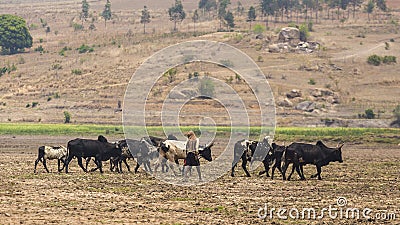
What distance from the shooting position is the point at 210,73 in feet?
369

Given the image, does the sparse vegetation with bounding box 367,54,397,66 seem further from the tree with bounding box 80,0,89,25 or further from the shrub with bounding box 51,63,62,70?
the tree with bounding box 80,0,89,25

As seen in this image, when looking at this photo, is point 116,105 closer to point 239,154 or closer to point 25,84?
point 25,84

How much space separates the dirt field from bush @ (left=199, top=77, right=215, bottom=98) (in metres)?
64.7

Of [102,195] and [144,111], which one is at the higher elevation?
[102,195]

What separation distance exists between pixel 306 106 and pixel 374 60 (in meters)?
32.3

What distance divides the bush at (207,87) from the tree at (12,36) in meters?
52.5

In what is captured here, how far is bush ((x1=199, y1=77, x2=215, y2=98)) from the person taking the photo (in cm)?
9851

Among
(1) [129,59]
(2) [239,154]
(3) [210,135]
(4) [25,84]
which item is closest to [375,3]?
(1) [129,59]

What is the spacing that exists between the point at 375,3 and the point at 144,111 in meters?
108

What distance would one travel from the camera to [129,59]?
421 ft

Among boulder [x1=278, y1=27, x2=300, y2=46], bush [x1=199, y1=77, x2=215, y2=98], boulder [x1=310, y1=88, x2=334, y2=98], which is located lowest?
boulder [x1=310, y1=88, x2=334, y2=98]

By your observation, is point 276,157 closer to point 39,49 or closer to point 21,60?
point 21,60

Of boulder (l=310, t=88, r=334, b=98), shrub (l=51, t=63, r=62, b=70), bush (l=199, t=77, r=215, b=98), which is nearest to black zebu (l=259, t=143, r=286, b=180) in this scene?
bush (l=199, t=77, r=215, b=98)

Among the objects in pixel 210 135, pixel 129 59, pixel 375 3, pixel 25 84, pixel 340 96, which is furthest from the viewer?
pixel 375 3
